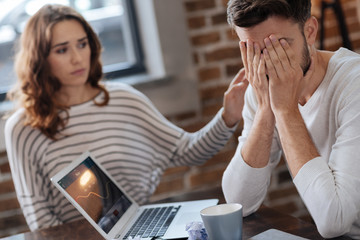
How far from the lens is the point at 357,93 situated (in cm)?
121

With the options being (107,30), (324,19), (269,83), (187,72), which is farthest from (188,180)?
(269,83)

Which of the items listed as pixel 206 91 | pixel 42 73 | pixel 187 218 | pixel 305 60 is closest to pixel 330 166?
pixel 305 60

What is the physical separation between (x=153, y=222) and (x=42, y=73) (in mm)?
804

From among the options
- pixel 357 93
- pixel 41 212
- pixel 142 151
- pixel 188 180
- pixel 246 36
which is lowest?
pixel 188 180

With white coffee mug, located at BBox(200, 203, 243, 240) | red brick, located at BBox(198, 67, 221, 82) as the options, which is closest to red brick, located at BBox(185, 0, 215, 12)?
red brick, located at BBox(198, 67, 221, 82)

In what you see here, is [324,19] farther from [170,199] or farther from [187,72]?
[170,199]

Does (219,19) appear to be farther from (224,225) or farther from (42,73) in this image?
(224,225)

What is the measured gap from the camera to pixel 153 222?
1.35 metres

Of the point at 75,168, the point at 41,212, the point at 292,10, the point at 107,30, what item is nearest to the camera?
the point at 292,10

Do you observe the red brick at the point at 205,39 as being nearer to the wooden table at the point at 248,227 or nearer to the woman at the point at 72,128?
the woman at the point at 72,128

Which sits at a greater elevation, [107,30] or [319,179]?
[107,30]

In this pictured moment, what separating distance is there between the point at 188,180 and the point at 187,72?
1.65ft

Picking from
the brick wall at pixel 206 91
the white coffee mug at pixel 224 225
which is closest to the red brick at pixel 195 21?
the brick wall at pixel 206 91

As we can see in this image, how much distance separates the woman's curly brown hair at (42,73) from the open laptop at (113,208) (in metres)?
0.45
